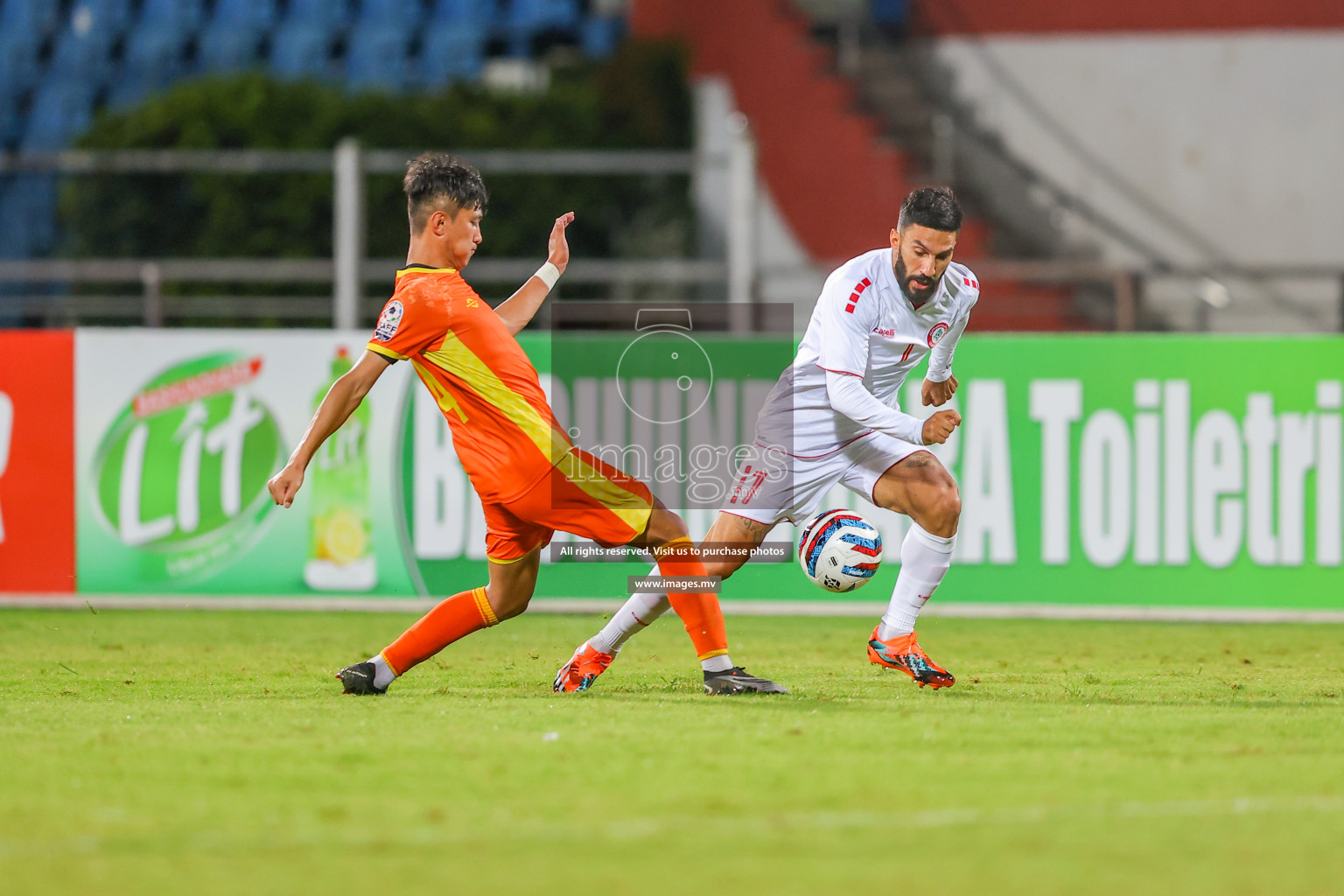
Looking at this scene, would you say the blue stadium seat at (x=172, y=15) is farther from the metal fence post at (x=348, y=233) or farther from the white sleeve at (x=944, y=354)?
the white sleeve at (x=944, y=354)

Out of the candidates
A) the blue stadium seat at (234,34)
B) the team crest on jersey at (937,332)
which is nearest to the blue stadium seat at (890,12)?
the blue stadium seat at (234,34)

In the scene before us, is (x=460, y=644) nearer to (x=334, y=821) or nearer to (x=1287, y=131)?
(x=334, y=821)

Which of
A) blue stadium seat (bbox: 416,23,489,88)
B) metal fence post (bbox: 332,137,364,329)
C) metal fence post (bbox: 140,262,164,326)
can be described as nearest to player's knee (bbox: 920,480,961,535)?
metal fence post (bbox: 332,137,364,329)

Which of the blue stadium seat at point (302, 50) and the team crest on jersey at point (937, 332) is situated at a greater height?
the blue stadium seat at point (302, 50)

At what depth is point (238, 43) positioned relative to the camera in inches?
818

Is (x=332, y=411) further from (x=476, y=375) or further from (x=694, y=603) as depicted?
(x=694, y=603)

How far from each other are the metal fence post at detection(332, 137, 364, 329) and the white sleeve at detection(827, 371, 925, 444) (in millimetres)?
5526

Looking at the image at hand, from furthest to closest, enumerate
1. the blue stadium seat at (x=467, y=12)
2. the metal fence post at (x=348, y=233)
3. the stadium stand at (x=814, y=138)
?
the blue stadium seat at (x=467, y=12) < the stadium stand at (x=814, y=138) < the metal fence post at (x=348, y=233)

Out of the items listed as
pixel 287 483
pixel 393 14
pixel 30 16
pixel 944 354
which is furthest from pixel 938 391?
pixel 30 16

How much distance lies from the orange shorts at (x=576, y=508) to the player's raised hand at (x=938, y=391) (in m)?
1.58

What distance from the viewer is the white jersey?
7031 millimetres

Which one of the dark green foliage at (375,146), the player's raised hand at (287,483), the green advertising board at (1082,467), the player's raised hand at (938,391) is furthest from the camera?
the dark green foliage at (375,146)

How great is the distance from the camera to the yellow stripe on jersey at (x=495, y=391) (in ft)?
21.4

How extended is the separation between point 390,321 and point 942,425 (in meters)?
2.14
